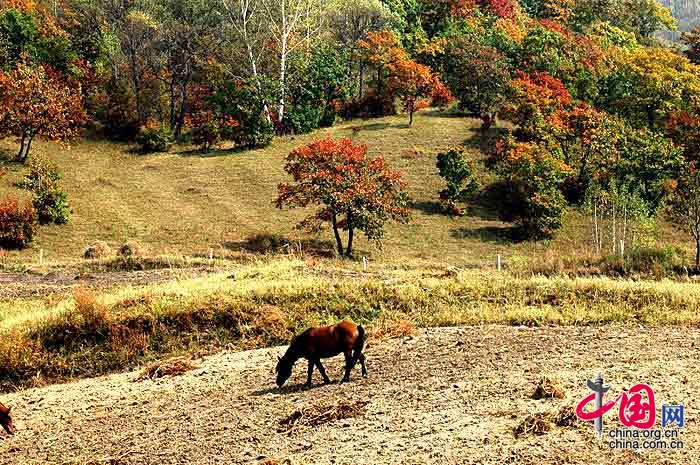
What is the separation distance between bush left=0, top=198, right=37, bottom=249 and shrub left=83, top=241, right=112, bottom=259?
496 centimetres

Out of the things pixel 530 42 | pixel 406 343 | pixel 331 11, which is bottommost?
pixel 406 343

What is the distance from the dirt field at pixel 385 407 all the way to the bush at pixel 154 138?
5671cm

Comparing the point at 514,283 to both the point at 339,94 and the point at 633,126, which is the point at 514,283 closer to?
the point at 633,126

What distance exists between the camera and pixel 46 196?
5134cm

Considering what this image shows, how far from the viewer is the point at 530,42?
79125 millimetres

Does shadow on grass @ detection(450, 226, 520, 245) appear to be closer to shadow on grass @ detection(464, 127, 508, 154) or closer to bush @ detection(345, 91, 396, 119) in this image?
shadow on grass @ detection(464, 127, 508, 154)

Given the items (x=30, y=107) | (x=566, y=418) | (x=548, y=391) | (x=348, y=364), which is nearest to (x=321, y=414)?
(x=348, y=364)

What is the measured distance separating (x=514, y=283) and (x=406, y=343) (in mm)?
6511

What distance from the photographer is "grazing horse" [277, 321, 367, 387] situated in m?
14.1

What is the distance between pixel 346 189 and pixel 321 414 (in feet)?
114

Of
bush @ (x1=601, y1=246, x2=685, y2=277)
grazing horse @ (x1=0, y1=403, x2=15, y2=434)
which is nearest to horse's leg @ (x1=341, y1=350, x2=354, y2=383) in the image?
grazing horse @ (x1=0, y1=403, x2=15, y2=434)

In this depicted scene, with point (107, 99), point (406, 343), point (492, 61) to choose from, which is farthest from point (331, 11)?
point (406, 343)

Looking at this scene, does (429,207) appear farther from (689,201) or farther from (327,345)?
(327,345)

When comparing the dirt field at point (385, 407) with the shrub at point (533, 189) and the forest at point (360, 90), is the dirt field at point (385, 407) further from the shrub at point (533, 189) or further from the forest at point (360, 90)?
the shrub at point (533, 189)
